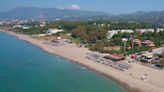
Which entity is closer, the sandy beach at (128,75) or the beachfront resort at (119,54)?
the sandy beach at (128,75)

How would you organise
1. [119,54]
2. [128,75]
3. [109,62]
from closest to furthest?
1. [128,75]
2. [109,62]
3. [119,54]

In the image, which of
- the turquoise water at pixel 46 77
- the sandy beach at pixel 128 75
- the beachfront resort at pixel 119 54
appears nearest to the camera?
the sandy beach at pixel 128 75

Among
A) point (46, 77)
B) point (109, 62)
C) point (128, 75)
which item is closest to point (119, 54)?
point (109, 62)

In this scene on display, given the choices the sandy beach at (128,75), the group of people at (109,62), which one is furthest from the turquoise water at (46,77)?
the group of people at (109,62)

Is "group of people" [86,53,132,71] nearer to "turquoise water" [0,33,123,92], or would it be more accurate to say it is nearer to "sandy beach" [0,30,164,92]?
"sandy beach" [0,30,164,92]

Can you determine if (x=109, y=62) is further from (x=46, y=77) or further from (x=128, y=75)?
(x=46, y=77)

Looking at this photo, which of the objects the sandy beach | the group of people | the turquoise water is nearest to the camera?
the sandy beach

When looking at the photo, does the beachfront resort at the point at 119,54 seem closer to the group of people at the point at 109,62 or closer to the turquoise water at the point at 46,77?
the group of people at the point at 109,62

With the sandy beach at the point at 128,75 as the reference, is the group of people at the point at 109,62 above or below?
above

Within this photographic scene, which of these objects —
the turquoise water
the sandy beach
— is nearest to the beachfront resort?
the sandy beach
